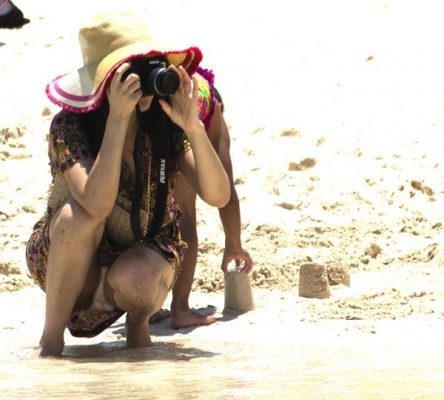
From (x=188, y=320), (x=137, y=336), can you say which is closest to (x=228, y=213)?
(x=188, y=320)

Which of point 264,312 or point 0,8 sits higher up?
point 0,8

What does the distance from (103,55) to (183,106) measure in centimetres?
32

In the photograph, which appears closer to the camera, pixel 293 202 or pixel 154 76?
pixel 154 76

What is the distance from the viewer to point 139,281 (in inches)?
166

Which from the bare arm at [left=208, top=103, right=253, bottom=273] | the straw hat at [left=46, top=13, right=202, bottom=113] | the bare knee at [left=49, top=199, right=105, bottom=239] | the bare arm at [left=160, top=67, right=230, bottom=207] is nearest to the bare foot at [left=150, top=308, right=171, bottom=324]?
the bare arm at [left=208, top=103, right=253, bottom=273]

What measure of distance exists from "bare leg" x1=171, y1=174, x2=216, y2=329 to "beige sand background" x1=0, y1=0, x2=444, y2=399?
0.30ft

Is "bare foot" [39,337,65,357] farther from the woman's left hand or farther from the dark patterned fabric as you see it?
the woman's left hand

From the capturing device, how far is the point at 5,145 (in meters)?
8.02

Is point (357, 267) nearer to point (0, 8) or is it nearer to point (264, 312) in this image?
point (264, 312)

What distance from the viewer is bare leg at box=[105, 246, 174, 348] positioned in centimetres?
421

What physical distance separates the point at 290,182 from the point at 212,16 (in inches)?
87.8

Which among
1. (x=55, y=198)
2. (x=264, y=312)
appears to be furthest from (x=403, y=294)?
(x=55, y=198)

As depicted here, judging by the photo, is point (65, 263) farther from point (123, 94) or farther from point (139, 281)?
point (123, 94)

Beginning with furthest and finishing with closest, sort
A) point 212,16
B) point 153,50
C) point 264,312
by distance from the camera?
point 212,16
point 264,312
point 153,50
